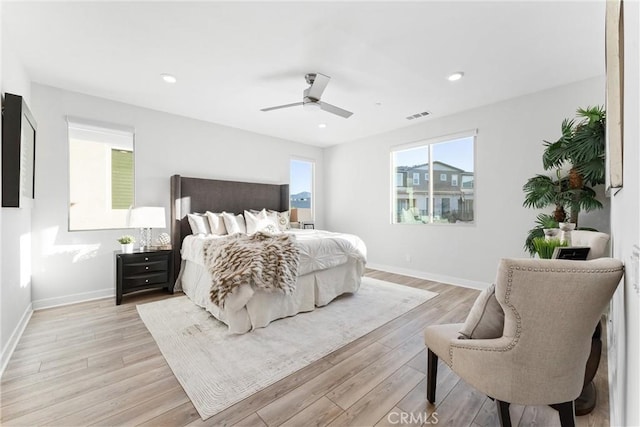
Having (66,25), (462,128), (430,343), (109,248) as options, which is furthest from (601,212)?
(109,248)

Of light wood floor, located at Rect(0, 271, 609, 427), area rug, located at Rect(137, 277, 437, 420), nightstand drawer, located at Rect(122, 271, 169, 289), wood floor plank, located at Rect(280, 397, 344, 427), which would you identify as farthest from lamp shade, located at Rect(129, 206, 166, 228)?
wood floor plank, located at Rect(280, 397, 344, 427)

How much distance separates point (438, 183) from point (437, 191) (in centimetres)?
14

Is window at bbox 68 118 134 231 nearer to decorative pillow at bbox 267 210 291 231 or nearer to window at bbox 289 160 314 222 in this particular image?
decorative pillow at bbox 267 210 291 231

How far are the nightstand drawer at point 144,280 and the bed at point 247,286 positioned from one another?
254 millimetres

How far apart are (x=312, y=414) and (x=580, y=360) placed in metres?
1.35

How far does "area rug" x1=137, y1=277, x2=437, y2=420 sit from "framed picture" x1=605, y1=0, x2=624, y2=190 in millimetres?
2146

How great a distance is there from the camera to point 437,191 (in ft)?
15.2

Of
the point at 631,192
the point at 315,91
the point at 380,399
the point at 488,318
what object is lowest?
the point at 380,399

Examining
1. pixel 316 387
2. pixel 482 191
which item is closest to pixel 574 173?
pixel 482 191

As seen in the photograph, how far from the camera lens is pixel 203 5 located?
1.99 metres

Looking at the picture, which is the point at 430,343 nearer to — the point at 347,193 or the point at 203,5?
the point at 203,5

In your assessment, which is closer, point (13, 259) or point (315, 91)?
point (13, 259)

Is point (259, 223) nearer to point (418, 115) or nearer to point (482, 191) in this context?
point (418, 115)

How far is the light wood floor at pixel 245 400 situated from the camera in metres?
1.51
